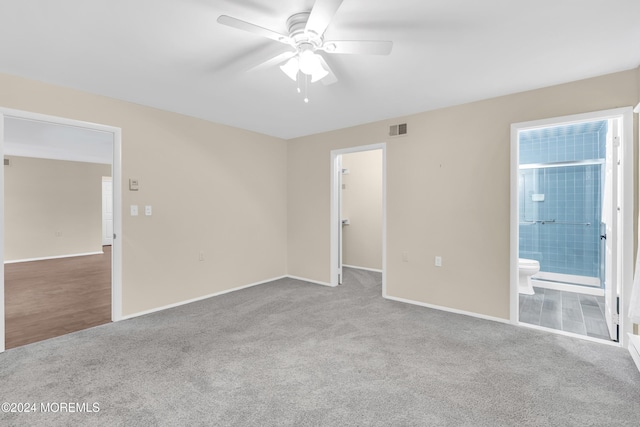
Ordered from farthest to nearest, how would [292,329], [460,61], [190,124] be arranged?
[190,124] < [292,329] < [460,61]

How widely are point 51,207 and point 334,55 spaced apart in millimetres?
8038

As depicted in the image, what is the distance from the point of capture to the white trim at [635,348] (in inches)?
88.8

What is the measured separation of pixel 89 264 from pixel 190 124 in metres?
4.64

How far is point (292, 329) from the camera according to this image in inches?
119

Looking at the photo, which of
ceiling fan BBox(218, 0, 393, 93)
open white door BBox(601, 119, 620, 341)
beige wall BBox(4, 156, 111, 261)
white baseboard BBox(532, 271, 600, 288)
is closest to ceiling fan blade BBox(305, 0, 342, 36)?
ceiling fan BBox(218, 0, 393, 93)

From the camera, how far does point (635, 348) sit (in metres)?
2.32

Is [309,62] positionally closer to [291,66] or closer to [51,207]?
[291,66]

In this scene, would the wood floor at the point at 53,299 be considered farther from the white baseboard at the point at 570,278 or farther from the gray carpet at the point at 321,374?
the white baseboard at the point at 570,278

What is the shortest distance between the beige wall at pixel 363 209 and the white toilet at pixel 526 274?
2120 millimetres

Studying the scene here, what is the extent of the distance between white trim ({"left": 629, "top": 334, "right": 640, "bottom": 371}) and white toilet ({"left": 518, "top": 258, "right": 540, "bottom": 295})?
5.78 feet

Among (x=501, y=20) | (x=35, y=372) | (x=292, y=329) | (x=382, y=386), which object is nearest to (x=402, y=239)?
(x=292, y=329)

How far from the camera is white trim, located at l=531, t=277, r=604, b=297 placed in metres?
4.25

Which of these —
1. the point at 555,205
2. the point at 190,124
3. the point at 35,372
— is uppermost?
the point at 190,124

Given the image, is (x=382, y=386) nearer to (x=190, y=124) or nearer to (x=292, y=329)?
(x=292, y=329)
